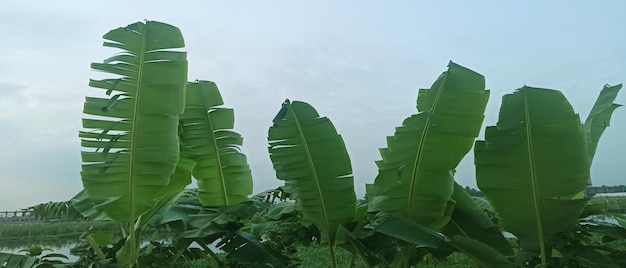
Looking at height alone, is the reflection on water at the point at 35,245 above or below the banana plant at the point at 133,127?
below

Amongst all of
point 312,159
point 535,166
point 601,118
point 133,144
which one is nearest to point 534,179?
point 535,166

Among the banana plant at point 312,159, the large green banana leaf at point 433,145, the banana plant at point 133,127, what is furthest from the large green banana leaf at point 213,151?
the large green banana leaf at point 433,145

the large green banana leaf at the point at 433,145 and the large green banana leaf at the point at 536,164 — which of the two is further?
the large green banana leaf at the point at 433,145

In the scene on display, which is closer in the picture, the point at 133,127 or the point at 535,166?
the point at 535,166

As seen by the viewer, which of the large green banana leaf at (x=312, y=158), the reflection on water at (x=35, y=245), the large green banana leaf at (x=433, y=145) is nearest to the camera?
the large green banana leaf at (x=433, y=145)

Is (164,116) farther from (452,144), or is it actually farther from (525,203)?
(525,203)

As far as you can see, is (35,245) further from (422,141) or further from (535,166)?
(535,166)

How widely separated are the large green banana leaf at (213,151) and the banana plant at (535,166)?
1.46 m

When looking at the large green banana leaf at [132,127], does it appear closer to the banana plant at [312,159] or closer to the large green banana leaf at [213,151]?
the large green banana leaf at [213,151]

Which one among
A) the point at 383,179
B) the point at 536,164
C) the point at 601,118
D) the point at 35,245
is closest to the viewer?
the point at 536,164

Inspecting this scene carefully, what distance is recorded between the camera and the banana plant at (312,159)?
81.5 inches

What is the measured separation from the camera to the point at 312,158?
6.80ft

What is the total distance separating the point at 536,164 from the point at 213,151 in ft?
5.83

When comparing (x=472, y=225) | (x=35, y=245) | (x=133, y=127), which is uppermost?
(x=133, y=127)
